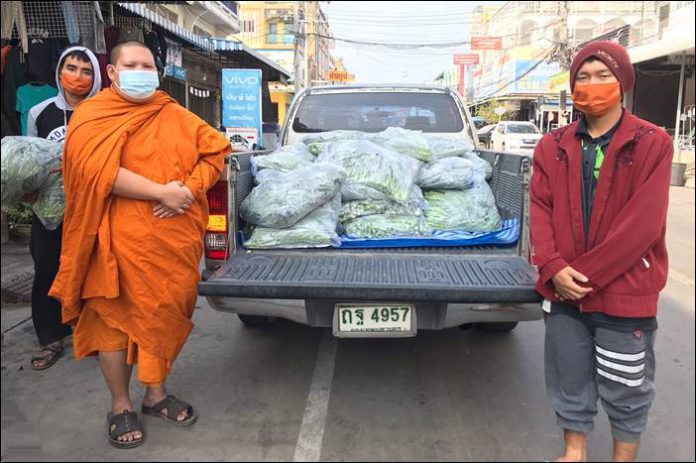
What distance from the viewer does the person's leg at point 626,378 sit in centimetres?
219

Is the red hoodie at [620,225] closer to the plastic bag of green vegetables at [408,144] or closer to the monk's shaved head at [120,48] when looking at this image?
the plastic bag of green vegetables at [408,144]

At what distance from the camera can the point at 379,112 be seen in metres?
5.22

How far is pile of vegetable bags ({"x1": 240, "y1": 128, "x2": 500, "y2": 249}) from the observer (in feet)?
10.5

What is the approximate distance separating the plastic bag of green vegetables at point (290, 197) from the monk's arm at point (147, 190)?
708 millimetres

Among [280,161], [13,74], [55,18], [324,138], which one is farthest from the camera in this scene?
[13,74]

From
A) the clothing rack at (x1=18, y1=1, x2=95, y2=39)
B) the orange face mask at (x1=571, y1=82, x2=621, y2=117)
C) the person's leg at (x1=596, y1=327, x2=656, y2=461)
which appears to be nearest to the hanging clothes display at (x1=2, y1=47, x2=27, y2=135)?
the clothing rack at (x1=18, y1=1, x2=95, y2=39)

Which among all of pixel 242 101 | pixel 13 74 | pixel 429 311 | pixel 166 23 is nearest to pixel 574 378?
pixel 429 311

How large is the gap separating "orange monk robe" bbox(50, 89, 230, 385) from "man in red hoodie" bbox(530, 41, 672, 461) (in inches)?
60.3

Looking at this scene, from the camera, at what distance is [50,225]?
2.80 m

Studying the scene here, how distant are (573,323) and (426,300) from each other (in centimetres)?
62

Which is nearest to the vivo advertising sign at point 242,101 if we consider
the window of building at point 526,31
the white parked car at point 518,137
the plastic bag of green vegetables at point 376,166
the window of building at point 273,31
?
the plastic bag of green vegetables at point 376,166

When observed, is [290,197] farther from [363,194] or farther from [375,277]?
[375,277]

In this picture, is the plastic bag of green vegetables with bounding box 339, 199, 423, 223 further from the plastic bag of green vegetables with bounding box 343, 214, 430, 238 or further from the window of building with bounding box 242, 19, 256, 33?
the window of building with bounding box 242, 19, 256, 33

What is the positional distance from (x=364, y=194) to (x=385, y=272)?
81 cm
